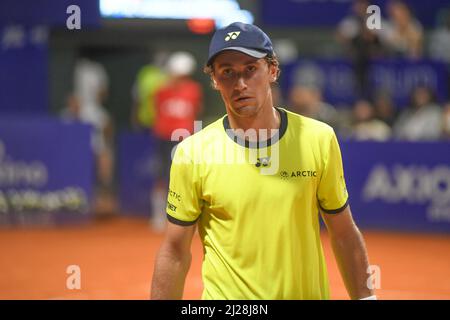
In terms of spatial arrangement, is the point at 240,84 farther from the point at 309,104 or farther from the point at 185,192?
the point at 309,104

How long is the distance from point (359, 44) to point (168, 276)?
9.27m

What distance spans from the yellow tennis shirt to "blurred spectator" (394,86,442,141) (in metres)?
8.55

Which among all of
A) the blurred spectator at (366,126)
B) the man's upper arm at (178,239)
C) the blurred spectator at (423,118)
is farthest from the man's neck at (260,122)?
the blurred spectator at (423,118)

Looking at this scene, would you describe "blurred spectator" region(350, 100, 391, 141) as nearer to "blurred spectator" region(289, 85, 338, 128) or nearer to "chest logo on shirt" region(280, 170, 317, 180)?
"blurred spectator" region(289, 85, 338, 128)

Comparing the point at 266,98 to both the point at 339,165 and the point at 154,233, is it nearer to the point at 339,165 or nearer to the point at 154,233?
the point at 339,165

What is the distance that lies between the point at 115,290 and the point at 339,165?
4.35m

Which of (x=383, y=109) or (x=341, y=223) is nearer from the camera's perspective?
(x=341, y=223)

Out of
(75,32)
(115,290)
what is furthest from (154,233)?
(75,32)

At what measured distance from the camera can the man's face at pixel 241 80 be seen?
379 centimetres

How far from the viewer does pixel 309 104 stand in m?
11.9

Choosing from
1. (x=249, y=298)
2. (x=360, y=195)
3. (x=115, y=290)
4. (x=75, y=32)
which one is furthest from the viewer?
(x=75, y=32)

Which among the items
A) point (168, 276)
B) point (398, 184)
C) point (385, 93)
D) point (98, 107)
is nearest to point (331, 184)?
point (168, 276)

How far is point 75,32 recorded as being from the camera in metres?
15.4
